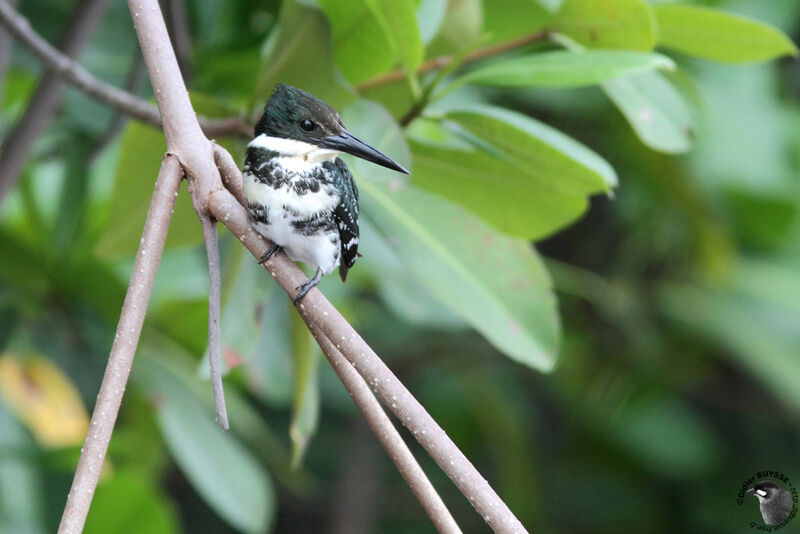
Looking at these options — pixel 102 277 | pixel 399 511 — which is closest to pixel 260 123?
pixel 102 277

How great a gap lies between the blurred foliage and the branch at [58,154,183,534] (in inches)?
12.0

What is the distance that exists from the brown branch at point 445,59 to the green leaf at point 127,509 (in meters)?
0.77

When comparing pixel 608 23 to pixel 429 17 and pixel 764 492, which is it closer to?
pixel 429 17

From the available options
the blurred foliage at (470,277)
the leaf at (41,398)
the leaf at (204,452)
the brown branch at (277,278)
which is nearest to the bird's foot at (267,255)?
the brown branch at (277,278)

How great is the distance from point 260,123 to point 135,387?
38.5 inches

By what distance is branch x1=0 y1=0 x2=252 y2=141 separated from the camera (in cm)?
105

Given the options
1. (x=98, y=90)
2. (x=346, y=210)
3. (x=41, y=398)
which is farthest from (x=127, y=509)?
(x=346, y=210)

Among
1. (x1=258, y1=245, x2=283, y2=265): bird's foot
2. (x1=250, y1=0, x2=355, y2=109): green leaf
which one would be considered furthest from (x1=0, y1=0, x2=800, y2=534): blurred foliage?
(x1=258, y1=245, x2=283, y2=265): bird's foot

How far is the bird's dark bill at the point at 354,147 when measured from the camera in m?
0.77

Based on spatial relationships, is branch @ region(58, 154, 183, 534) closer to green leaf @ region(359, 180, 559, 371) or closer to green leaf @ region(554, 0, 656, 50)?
green leaf @ region(359, 180, 559, 371)

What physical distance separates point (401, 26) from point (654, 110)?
0.38 meters

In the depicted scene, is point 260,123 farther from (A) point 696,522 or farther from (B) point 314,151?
(A) point 696,522

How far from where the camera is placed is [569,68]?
3.15 ft

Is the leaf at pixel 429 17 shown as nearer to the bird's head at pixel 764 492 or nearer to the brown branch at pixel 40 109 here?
the brown branch at pixel 40 109
